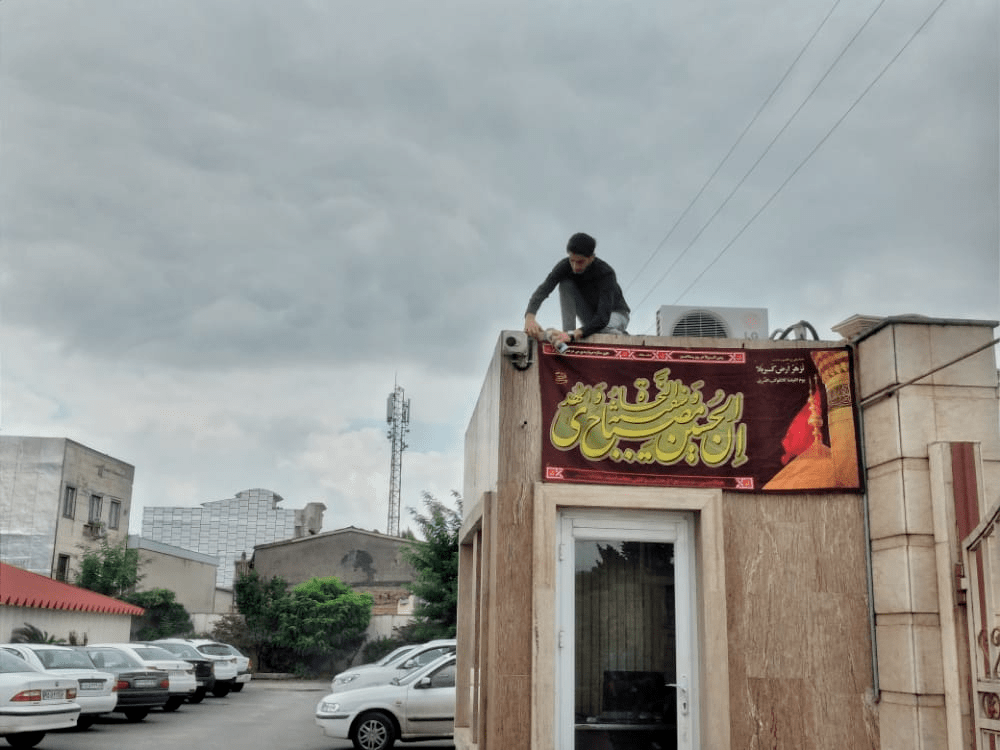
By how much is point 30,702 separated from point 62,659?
2.75 metres

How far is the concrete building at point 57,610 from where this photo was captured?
2345 cm

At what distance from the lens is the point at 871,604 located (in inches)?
266

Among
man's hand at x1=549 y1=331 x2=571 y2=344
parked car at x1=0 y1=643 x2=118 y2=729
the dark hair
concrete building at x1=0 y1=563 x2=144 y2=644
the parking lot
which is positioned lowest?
the parking lot

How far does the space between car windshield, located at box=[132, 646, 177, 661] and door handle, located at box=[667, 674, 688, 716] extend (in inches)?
670

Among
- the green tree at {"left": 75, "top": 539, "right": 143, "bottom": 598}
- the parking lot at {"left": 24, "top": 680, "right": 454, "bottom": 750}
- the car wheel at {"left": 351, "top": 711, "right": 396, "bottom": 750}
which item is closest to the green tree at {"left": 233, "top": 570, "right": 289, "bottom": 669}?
the green tree at {"left": 75, "top": 539, "right": 143, "bottom": 598}

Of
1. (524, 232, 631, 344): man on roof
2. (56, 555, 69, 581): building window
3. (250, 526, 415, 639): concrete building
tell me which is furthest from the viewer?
(250, 526, 415, 639): concrete building

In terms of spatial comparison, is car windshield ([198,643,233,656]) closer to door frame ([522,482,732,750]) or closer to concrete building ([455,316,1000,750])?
concrete building ([455,316,1000,750])

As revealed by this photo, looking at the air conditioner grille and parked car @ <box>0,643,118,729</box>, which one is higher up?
the air conditioner grille

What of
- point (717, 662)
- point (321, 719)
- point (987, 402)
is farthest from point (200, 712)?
point (987, 402)

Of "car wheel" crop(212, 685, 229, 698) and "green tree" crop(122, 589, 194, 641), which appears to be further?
"green tree" crop(122, 589, 194, 641)

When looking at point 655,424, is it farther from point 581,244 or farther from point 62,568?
point 62,568

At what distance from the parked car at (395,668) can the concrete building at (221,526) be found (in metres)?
35.0

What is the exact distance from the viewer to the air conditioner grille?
794 centimetres

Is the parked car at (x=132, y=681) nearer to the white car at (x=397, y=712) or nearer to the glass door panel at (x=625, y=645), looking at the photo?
the white car at (x=397, y=712)
